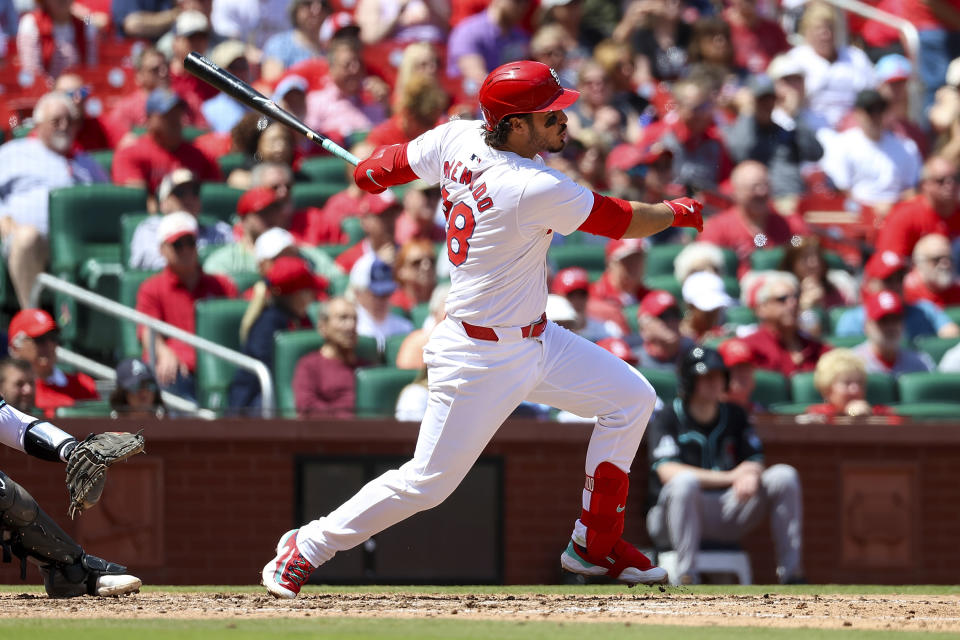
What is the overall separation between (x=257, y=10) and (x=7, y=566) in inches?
249

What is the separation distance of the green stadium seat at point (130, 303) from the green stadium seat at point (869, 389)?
363 centimetres

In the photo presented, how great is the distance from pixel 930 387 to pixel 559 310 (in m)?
2.24

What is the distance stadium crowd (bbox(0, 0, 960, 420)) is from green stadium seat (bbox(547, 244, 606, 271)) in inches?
0.6

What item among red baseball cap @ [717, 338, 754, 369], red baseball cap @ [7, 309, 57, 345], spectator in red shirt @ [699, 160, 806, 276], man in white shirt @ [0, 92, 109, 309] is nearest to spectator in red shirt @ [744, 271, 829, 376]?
red baseball cap @ [717, 338, 754, 369]

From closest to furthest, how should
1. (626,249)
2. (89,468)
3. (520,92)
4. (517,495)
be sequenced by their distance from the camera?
(520,92)
(89,468)
(517,495)
(626,249)

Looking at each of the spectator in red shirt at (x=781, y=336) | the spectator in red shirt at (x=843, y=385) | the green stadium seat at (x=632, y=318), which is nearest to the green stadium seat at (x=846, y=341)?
the spectator in red shirt at (x=781, y=336)

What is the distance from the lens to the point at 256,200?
9891 mm

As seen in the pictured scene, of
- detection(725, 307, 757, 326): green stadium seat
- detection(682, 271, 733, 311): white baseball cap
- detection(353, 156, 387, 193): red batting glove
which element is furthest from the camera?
detection(725, 307, 757, 326): green stadium seat

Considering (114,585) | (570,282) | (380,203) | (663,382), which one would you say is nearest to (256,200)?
(380,203)

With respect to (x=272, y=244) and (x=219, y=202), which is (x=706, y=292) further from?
(x=219, y=202)

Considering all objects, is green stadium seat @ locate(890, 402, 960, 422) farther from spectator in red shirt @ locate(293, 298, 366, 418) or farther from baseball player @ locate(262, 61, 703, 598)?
baseball player @ locate(262, 61, 703, 598)

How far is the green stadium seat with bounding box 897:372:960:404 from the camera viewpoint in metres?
9.34

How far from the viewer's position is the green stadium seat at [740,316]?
1006 centimetres

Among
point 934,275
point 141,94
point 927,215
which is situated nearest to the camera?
point 934,275
